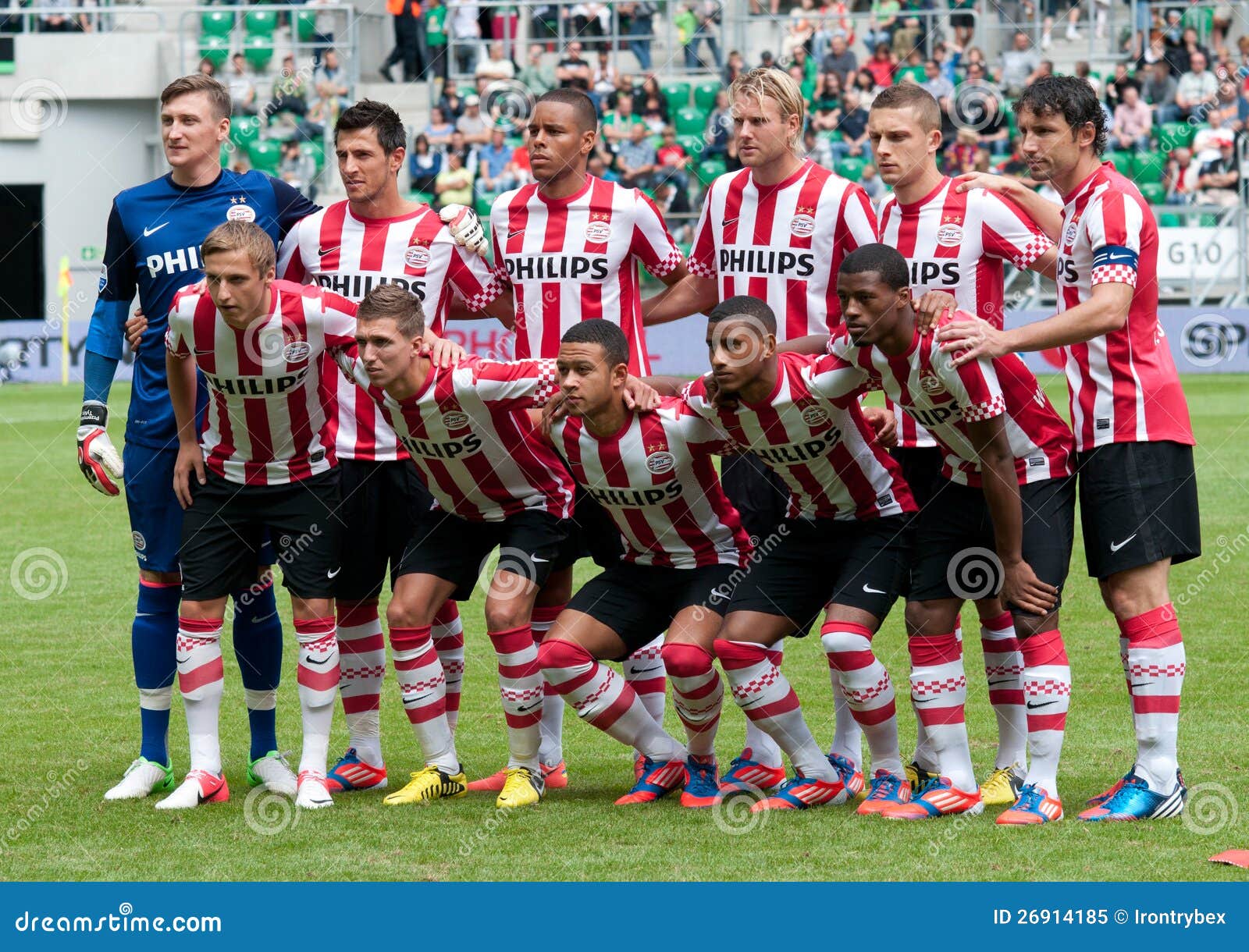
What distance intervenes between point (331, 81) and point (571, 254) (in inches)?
845

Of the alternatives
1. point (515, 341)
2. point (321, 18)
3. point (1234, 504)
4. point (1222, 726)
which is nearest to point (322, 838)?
point (515, 341)

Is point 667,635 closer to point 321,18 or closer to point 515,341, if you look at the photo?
point 515,341

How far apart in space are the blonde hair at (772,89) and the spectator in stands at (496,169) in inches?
721

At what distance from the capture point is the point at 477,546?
5.34m

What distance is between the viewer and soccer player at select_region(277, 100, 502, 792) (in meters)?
5.51

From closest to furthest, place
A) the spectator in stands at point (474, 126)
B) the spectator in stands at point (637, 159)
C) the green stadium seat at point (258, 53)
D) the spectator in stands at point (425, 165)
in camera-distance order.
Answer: the spectator in stands at point (637, 159) < the spectator in stands at point (425, 165) < the spectator in stands at point (474, 126) < the green stadium seat at point (258, 53)

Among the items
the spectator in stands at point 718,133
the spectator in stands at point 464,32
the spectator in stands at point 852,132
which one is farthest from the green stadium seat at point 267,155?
the spectator in stands at point 852,132

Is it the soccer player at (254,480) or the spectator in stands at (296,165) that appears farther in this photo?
the spectator in stands at (296,165)

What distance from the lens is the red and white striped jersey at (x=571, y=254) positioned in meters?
5.60

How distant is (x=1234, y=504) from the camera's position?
1122 cm

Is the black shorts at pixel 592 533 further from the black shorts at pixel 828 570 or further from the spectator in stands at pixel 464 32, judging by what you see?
the spectator in stands at pixel 464 32

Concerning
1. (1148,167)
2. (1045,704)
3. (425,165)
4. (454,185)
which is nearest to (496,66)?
(425,165)

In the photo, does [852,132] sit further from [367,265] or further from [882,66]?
[367,265]

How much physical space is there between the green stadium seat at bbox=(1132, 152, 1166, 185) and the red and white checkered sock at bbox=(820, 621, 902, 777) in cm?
1808
